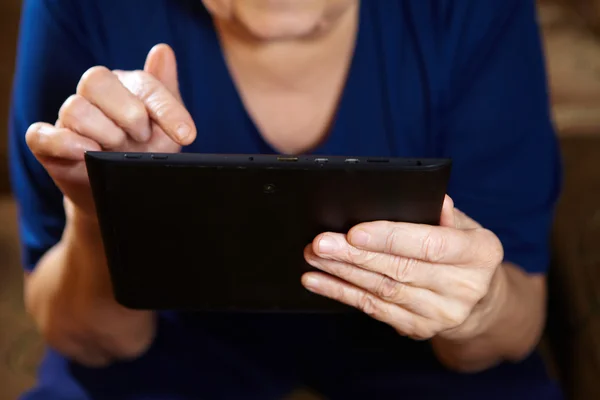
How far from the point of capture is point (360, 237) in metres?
0.50

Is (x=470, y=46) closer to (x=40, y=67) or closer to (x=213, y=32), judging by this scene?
(x=213, y=32)

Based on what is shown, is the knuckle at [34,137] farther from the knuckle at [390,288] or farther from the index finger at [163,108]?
the knuckle at [390,288]

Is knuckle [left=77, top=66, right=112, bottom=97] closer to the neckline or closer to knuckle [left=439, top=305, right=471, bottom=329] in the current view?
the neckline

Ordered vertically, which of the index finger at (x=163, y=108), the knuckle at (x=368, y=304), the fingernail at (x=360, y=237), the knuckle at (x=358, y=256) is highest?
the index finger at (x=163, y=108)

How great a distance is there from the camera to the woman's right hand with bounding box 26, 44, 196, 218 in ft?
1.65

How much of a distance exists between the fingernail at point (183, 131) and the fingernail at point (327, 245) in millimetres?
133

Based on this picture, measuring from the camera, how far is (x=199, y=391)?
723 millimetres

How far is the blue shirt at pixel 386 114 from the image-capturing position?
653mm

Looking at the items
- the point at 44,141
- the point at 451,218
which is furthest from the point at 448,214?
the point at 44,141

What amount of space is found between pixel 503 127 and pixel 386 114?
0.40 feet

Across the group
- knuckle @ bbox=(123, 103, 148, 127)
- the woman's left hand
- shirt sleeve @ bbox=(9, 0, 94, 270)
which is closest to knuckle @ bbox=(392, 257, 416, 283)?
the woman's left hand

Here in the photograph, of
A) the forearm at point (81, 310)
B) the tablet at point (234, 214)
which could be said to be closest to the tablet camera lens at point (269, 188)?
the tablet at point (234, 214)

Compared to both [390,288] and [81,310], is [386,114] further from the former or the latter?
[81,310]

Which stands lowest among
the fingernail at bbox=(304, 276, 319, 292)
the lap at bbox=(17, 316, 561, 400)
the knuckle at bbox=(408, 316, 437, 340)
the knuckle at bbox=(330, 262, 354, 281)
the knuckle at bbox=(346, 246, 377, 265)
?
the lap at bbox=(17, 316, 561, 400)
